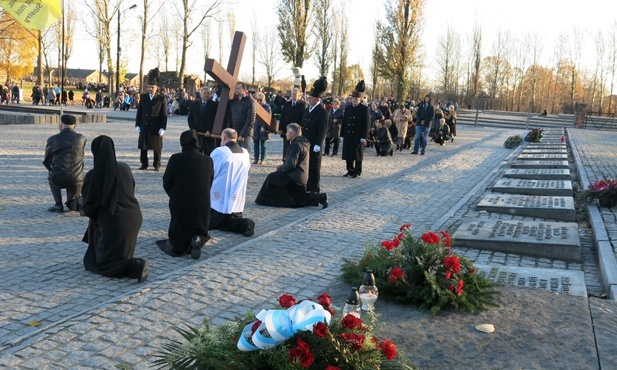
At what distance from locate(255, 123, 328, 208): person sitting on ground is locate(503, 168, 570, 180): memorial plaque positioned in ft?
18.9

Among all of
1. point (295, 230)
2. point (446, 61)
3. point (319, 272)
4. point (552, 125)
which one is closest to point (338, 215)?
point (295, 230)

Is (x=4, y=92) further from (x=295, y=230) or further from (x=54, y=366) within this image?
(x=54, y=366)

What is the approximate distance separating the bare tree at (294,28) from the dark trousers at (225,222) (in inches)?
1643

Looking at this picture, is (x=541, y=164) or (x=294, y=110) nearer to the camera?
(x=294, y=110)

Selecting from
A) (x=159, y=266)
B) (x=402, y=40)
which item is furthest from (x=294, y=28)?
(x=159, y=266)

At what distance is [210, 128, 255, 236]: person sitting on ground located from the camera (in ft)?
27.5

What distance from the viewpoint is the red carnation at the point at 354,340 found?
3.29 metres

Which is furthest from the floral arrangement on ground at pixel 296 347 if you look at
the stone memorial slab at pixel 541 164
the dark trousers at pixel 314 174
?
the stone memorial slab at pixel 541 164

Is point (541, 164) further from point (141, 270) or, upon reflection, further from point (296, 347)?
point (296, 347)

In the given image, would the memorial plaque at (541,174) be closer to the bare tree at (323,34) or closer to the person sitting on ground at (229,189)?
the person sitting on ground at (229,189)

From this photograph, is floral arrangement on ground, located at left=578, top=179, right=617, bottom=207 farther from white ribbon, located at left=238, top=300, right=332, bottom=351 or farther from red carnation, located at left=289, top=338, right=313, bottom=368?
red carnation, located at left=289, top=338, right=313, bottom=368

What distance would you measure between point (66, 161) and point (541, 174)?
395 inches

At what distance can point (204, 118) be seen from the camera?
13000 millimetres

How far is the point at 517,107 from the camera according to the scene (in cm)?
7062
